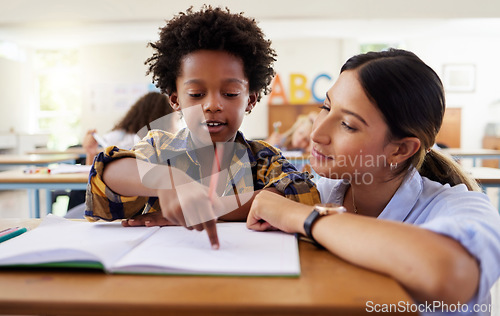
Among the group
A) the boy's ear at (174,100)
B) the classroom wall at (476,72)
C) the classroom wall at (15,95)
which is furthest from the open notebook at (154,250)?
the classroom wall at (476,72)

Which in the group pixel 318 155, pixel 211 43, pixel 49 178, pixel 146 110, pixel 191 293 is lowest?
pixel 49 178

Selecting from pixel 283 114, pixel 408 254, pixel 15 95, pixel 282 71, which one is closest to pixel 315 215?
pixel 408 254

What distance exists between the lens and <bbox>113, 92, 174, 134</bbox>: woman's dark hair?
295cm

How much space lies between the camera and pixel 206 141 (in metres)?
1.08

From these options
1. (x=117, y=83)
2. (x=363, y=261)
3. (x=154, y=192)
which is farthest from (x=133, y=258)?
(x=117, y=83)

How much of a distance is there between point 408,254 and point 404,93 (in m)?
0.44

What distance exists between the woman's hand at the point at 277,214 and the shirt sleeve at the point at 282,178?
0.15 m

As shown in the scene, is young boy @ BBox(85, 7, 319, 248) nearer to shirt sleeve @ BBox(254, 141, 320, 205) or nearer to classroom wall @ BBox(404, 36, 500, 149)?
shirt sleeve @ BBox(254, 141, 320, 205)

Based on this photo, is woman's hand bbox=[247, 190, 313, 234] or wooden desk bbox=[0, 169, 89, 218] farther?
wooden desk bbox=[0, 169, 89, 218]

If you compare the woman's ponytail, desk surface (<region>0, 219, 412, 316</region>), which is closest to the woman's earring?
the woman's ponytail

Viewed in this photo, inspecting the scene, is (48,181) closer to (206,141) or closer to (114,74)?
(206,141)

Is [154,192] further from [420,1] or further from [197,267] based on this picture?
[420,1]

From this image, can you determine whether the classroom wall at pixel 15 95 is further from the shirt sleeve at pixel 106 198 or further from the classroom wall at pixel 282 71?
the shirt sleeve at pixel 106 198

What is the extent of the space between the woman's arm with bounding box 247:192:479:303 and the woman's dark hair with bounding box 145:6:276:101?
66 cm
